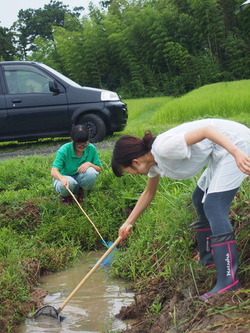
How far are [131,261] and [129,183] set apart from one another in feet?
6.17

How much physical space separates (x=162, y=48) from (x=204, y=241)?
2231 centimetres

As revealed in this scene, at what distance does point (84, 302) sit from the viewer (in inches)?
182

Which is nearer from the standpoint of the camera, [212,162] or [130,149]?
[130,149]

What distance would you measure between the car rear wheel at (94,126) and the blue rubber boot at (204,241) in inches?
256

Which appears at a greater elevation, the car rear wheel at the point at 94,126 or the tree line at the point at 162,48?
the tree line at the point at 162,48

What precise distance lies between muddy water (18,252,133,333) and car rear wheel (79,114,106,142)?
487 centimetres

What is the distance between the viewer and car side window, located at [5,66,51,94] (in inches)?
411

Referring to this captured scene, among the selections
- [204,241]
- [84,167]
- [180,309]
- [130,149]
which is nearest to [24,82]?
[84,167]

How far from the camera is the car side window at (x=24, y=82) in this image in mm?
10438

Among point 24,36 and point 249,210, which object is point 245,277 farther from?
point 24,36

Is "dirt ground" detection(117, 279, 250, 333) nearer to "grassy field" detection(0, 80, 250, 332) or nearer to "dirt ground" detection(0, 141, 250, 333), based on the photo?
"dirt ground" detection(0, 141, 250, 333)

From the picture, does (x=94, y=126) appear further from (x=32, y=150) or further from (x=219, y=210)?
(x=219, y=210)

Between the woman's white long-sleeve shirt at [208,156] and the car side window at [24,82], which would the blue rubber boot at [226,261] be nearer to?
the woman's white long-sleeve shirt at [208,156]

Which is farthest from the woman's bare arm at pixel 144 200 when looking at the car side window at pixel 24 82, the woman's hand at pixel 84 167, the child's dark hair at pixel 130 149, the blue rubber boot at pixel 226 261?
the car side window at pixel 24 82
